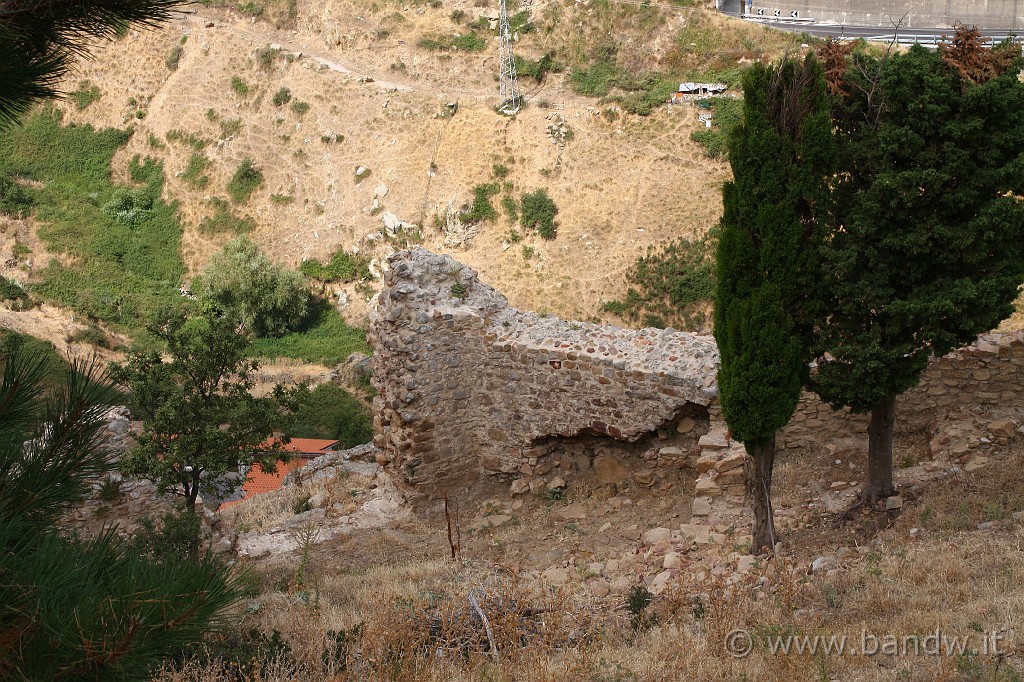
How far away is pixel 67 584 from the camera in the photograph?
4125mm

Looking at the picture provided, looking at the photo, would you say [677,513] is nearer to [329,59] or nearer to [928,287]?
[928,287]

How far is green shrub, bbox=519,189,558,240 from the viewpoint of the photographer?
34.3m

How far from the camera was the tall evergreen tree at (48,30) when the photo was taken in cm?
501

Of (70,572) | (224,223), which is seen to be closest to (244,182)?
(224,223)

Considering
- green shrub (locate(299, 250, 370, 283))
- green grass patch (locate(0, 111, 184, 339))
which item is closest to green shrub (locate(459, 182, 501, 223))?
green shrub (locate(299, 250, 370, 283))

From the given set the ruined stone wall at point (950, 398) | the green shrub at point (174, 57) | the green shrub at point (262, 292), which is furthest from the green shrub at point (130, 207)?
the ruined stone wall at point (950, 398)

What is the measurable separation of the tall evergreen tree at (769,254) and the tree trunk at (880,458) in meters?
1.15

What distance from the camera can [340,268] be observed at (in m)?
36.6

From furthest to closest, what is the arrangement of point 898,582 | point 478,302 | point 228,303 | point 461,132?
point 461,132 < point 228,303 < point 478,302 < point 898,582

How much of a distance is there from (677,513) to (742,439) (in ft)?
7.29

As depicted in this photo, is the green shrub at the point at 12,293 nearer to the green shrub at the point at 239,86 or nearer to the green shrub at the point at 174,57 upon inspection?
the green shrub at the point at 239,86

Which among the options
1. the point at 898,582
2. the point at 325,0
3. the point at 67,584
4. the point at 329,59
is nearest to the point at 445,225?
the point at 329,59

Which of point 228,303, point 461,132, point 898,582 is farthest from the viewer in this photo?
point 461,132

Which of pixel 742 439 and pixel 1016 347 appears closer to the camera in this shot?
pixel 742 439
